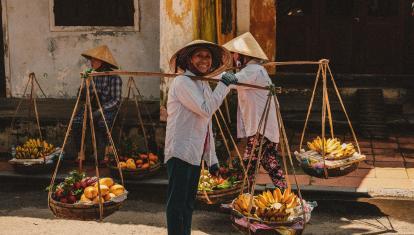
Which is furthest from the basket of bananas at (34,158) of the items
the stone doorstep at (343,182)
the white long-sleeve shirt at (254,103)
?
the stone doorstep at (343,182)

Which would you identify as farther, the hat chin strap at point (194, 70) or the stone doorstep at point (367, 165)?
the stone doorstep at point (367, 165)

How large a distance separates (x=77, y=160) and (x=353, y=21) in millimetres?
5955

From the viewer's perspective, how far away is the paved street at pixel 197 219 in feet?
18.9

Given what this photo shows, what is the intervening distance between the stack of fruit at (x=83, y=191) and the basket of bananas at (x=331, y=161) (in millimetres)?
1960

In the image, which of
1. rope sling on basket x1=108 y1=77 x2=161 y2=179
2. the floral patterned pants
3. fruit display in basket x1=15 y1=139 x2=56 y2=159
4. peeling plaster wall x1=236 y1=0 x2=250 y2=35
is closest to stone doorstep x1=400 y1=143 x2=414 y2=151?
the floral patterned pants

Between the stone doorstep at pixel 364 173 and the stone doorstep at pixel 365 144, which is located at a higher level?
the stone doorstep at pixel 365 144

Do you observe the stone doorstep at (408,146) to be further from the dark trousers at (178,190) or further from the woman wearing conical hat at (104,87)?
the dark trousers at (178,190)

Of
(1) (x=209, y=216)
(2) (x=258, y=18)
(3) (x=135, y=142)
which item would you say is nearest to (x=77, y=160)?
(3) (x=135, y=142)

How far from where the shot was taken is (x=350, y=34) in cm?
1116

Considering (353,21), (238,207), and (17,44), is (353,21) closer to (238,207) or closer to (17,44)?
(17,44)

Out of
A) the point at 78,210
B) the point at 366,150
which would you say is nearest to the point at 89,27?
the point at 366,150

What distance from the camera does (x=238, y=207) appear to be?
15.8 ft

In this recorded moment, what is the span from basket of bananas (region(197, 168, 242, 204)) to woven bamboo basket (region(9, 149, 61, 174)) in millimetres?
2586

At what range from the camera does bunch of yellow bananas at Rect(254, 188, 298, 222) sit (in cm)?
462
